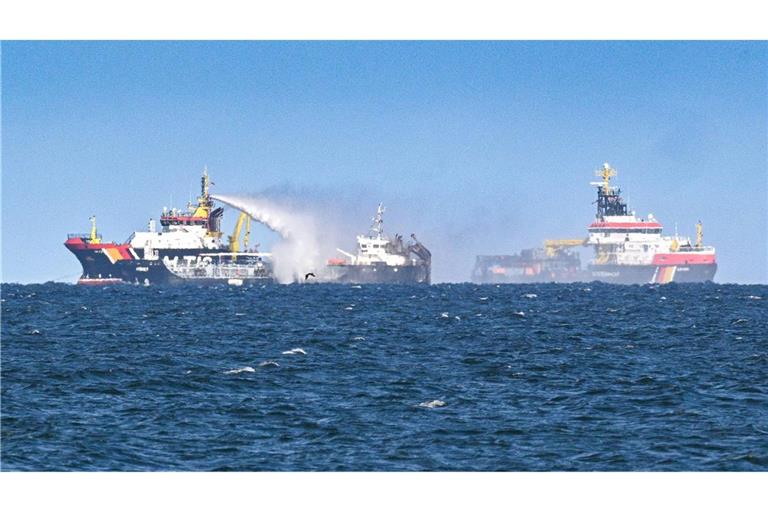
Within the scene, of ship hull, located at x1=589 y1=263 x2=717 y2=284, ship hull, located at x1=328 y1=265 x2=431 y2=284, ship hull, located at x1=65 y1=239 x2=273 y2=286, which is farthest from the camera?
ship hull, located at x1=589 y1=263 x2=717 y2=284

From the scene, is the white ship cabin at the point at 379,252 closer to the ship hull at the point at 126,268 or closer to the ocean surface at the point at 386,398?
the ship hull at the point at 126,268

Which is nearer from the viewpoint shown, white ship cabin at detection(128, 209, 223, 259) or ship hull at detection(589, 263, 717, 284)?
white ship cabin at detection(128, 209, 223, 259)

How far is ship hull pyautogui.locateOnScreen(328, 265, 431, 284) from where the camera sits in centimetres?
15550

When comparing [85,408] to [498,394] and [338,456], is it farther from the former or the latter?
[498,394]

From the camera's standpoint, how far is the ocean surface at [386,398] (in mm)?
22922

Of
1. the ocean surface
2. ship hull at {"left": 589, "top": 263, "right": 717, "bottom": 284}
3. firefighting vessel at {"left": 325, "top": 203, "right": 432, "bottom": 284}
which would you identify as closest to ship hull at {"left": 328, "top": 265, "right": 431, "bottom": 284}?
firefighting vessel at {"left": 325, "top": 203, "right": 432, "bottom": 284}

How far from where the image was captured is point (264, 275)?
157750 mm

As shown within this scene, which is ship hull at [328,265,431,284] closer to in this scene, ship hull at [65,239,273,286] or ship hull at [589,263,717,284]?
ship hull at [65,239,273,286]

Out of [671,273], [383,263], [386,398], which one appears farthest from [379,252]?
[386,398]

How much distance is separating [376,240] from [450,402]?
127771 mm

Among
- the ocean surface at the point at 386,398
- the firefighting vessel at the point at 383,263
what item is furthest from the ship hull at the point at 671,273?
the ocean surface at the point at 386,398

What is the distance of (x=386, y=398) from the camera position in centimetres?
3014

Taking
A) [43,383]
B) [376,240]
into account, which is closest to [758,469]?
[43,383]

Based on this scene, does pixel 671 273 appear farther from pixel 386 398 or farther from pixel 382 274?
pixel 386 398
